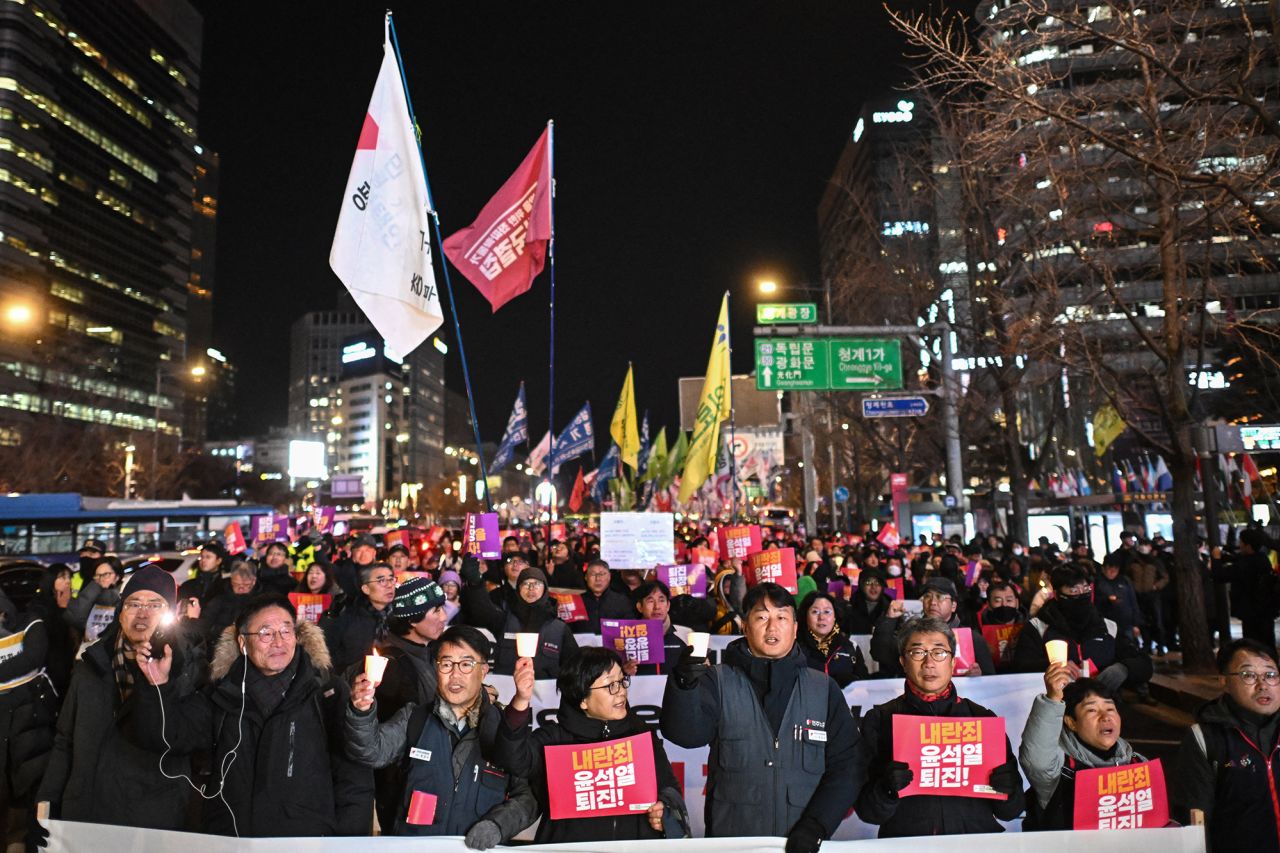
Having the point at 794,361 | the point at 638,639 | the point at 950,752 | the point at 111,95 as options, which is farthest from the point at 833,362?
the point at 111,95

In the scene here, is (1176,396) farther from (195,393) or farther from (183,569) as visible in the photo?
(195,393)

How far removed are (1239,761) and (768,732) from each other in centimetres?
241

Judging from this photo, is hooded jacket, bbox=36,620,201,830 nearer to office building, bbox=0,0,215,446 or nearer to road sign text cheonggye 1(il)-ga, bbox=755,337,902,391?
road sign text cheonggye 1(il)-ga, bbox=755,337,902,391

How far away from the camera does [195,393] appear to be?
12550 cm

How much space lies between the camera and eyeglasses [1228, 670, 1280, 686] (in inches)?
168

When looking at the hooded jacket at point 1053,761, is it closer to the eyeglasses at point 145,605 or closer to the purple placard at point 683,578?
the eyeglasses at point 145,605

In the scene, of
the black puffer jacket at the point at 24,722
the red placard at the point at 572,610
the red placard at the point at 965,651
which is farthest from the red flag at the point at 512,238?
the black puffer jacket at the point at 24,722

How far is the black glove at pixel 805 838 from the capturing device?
336 cm

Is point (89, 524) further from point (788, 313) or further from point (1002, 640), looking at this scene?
point (1002, 640)

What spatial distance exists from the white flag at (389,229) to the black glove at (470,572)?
111 inches

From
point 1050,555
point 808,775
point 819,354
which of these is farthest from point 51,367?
point 808,775

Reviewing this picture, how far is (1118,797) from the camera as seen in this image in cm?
397

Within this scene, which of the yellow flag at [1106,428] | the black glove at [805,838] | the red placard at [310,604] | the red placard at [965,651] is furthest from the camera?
the yellow flag at [1106,428]

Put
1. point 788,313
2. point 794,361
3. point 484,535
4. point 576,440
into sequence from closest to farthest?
1. point 484,535
2. point 794,361
3. point 788,313
4. point 576,440
